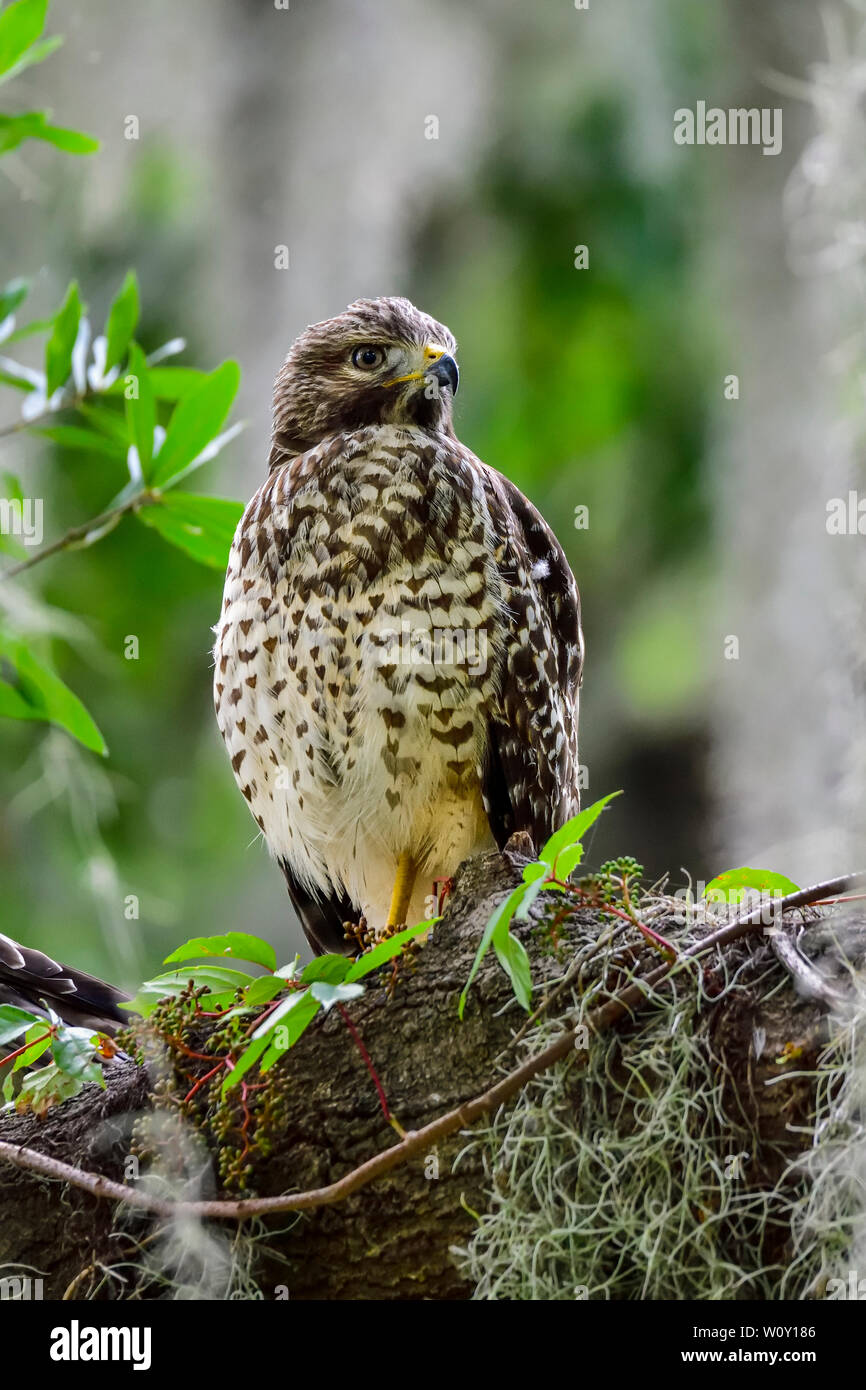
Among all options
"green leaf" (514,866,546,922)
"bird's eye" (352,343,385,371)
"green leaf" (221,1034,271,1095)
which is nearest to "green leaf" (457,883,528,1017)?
"green leaf" (514,866,546,922)

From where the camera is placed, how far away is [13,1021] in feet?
7.16

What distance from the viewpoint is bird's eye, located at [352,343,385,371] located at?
10.2 ft

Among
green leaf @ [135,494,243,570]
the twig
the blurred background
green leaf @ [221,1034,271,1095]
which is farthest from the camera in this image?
the blurred background

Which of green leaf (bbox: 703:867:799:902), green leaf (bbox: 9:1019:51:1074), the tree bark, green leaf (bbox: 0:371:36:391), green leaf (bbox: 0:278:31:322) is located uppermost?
green leaf (bbox: 0:278:31:322)

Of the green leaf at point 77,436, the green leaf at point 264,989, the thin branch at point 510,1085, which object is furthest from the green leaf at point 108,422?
the thin branch at point 510,1085

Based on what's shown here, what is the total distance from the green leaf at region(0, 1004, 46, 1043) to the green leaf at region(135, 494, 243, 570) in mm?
816

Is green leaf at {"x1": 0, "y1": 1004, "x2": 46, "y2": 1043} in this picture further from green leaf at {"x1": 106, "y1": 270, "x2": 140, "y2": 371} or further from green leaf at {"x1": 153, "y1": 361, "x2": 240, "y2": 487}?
green leaf at {"x1": 106, "y1": 270, "x2": 140, "y2": 371}

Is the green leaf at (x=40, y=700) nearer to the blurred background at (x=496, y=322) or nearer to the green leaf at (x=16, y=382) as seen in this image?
the green leaf at (x=16, y=382)

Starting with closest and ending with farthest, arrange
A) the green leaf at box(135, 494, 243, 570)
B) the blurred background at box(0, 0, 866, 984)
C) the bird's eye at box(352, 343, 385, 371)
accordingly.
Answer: the green leaf at box(135, 494, 243, 570), the bird's eye at box(352, 343, 385, 371), the blurred background at box(0, 0, 866, 984)

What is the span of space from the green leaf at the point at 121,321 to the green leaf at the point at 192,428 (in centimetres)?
16

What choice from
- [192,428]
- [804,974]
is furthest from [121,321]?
[804,974]

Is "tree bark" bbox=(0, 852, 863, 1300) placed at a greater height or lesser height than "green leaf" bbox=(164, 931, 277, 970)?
lesser

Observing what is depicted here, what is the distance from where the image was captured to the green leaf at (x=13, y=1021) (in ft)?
7.07
